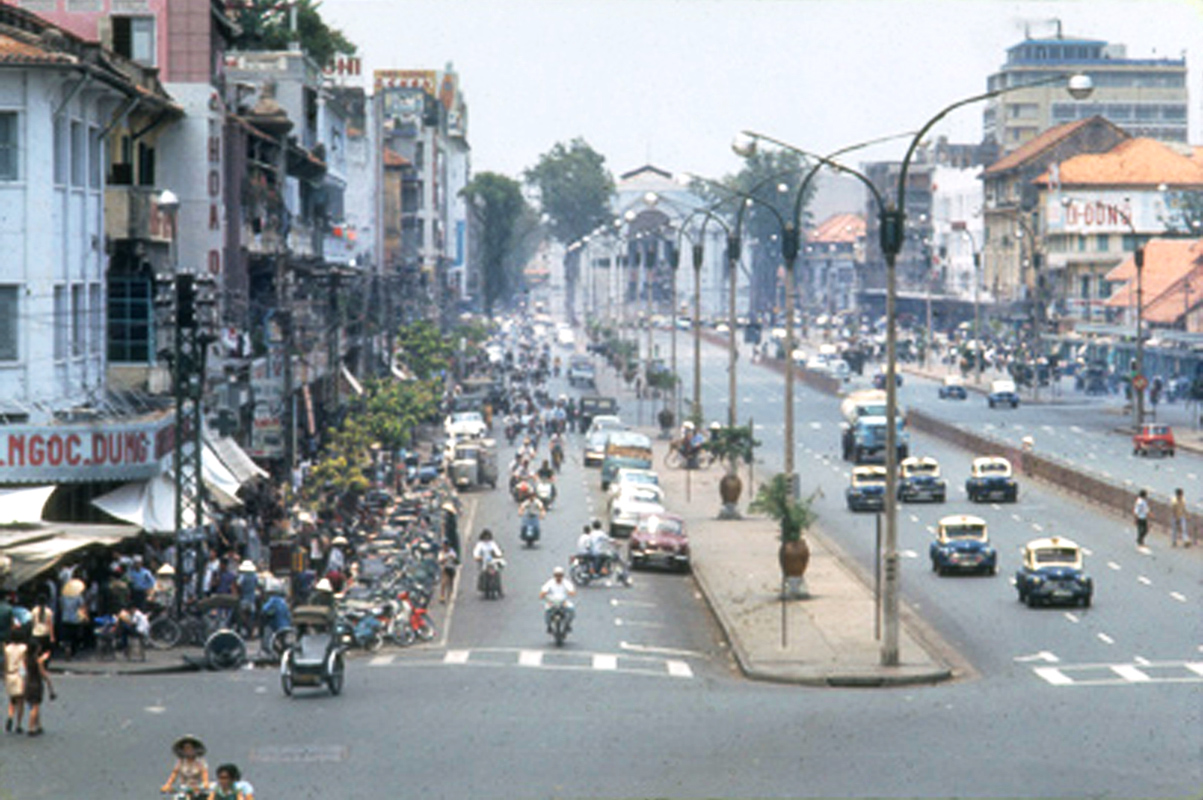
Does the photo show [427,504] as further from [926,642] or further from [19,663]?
[19,663]

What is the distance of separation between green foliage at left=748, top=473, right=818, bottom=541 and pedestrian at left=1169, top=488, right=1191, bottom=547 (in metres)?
11.6

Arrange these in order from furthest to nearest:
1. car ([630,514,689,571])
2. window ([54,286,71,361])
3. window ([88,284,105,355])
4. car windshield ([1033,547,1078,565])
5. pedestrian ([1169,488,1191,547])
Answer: pedestrian ([1169,488,1191,547]) < car ([630,514,689,571]) < window ([88,284,105,355]) < car windshield ([1033,547,1078,565]) < window ([54,286,71,361])

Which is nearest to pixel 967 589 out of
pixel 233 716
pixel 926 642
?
pixel 926 642

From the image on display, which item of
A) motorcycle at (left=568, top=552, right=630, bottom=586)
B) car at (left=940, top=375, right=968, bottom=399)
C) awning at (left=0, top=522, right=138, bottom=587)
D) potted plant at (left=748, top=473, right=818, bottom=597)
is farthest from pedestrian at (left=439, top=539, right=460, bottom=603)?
car at (left=940, top=375, right=968, bottom=399)

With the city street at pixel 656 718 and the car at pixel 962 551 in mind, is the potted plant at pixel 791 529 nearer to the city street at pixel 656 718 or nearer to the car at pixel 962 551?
the city street at pixel 656 718

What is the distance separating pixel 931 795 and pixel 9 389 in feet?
90.3

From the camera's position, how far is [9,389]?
160 feet

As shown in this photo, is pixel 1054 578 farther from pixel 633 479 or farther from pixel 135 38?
pixel 135 38

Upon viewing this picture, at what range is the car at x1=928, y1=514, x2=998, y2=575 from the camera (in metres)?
56.3

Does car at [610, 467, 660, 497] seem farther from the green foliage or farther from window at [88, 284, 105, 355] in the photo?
window at [88, 284, 105, 355]

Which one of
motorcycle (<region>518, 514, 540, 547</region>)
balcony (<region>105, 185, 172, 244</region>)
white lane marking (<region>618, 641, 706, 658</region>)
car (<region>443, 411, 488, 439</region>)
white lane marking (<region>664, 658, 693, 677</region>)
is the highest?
balcony (<region>105, 185, 172, 244</region>)

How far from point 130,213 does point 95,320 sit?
3164 mm

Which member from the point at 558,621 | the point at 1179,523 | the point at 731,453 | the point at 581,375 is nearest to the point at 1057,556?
the point at 1179,523

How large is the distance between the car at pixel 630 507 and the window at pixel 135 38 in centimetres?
1764
